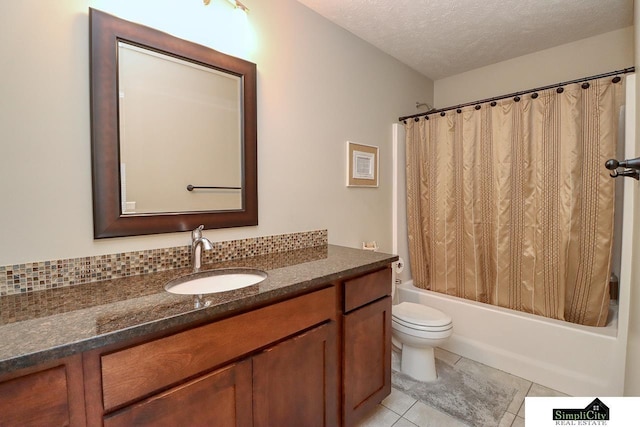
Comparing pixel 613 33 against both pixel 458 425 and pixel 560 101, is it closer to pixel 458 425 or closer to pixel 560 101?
pixel 560 101

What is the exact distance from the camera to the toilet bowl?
73.1 inches

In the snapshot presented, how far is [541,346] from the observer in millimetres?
1940

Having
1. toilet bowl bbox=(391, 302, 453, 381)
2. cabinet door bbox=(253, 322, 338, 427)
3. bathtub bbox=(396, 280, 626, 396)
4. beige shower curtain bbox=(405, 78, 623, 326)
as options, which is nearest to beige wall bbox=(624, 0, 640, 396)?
bathtub bbox=(396, 280, 626, 396)

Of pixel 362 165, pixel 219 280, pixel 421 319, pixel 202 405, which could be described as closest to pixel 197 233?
pixel 219 280

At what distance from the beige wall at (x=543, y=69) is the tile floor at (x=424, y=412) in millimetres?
2314

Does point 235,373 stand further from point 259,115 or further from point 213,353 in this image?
point 259,115

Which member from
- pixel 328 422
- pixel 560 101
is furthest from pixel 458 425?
pixel 560 101

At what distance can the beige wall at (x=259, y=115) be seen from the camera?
3.30 ft

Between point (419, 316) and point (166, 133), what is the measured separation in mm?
1857

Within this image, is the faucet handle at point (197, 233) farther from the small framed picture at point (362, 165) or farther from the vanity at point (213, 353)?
the small framed picture at point (362, 165)

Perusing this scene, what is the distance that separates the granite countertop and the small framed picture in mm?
965

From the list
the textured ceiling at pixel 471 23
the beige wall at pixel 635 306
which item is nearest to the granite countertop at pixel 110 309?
the beige wall at pixel 635 306

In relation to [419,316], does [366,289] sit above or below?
above

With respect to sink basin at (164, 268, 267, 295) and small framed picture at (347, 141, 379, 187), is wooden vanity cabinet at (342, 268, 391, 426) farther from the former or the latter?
small framed picture at (347, 141, 379, 187)
